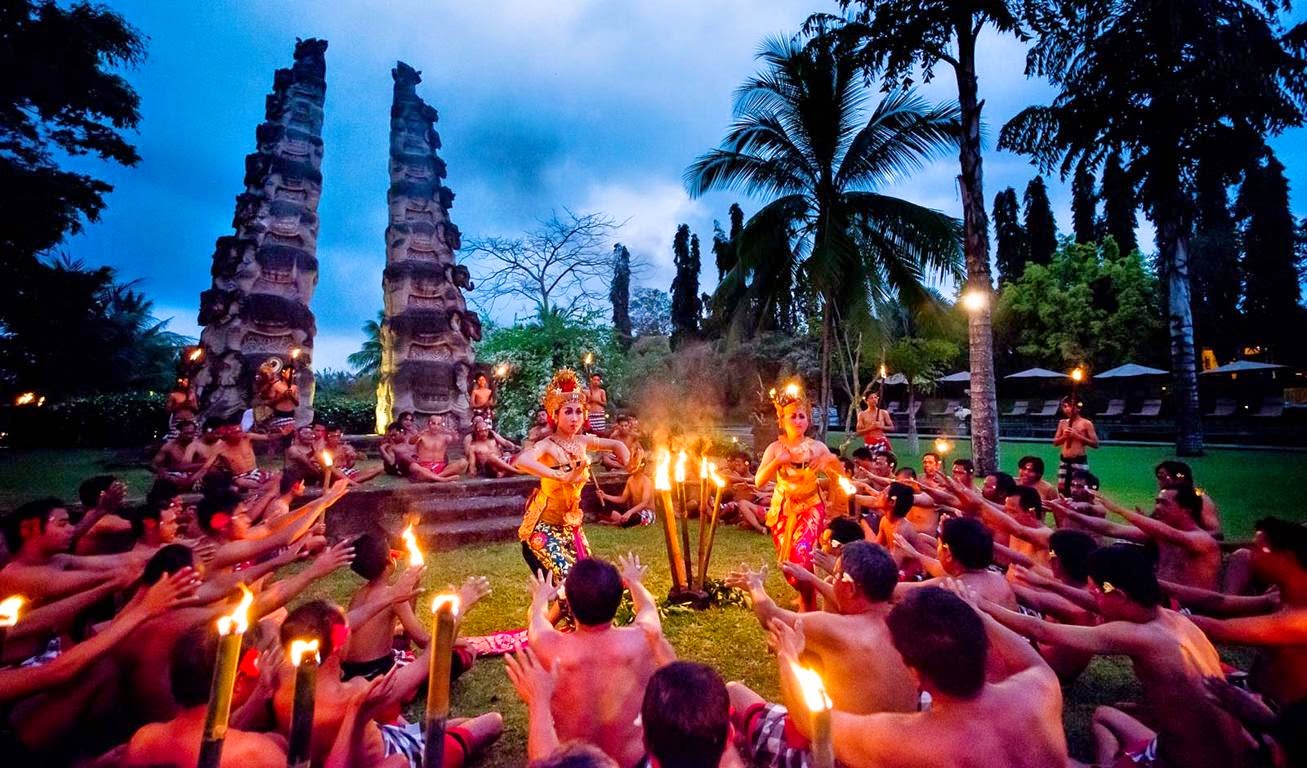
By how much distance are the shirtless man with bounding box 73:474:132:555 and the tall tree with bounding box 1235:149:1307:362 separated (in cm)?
4238

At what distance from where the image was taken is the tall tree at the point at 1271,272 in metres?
29.0

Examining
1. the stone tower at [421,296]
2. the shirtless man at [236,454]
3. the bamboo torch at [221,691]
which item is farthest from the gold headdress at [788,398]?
the stone tower at [421,296]

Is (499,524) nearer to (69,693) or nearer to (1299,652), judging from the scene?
(69,693)

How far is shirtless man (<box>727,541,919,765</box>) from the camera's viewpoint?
2816 millimetres

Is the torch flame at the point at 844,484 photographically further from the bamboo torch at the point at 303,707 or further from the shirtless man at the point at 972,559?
the bamboo torch at the point at 303,707

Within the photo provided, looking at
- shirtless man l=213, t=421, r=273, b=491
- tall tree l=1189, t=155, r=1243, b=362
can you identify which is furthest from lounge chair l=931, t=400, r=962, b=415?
shirtless man l=213, t=421, r=273, b=491

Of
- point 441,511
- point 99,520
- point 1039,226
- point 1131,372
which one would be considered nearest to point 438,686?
point 99,520

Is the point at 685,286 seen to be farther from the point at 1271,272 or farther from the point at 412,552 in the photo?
the point at 412,552

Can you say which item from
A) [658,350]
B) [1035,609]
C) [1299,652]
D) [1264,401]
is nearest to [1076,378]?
[1035,609]

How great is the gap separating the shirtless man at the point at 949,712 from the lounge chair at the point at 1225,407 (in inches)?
1072

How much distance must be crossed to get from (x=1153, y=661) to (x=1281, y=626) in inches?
30.4

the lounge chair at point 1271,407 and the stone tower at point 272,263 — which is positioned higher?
the stone tower at point 272,263

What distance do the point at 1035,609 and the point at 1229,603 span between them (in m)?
1.24

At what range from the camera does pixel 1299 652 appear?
9.48ft
